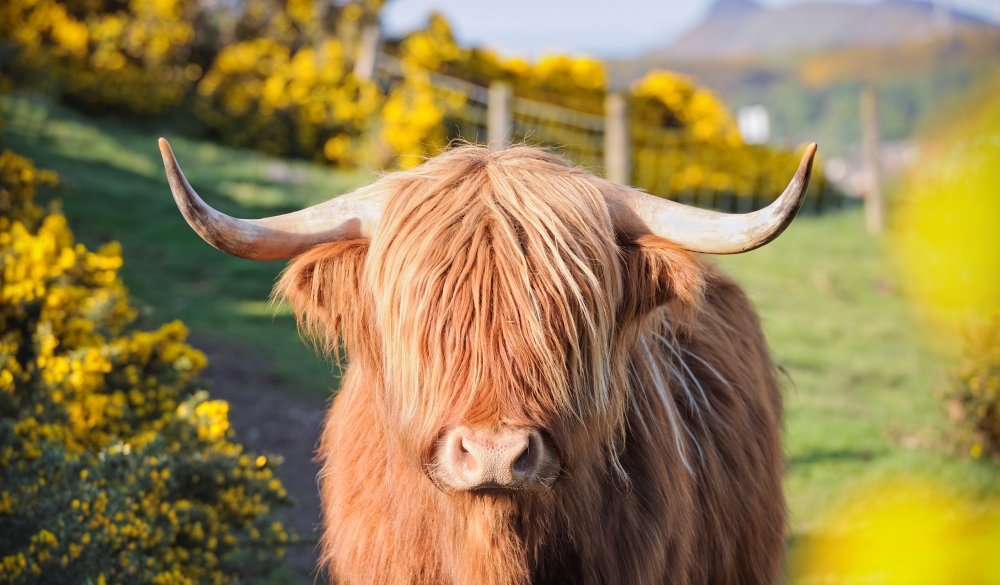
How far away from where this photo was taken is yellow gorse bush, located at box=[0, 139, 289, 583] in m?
3.04

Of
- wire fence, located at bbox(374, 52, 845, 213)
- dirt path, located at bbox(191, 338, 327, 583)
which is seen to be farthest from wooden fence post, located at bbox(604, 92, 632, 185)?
dirt path, located at bbox(191, 338, 327, 583)

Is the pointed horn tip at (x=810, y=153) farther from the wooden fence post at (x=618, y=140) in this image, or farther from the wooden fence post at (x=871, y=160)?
the wooden fence post at (x=871, y=160)

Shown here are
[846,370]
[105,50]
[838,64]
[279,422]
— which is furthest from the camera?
[838,64]

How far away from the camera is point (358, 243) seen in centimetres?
232

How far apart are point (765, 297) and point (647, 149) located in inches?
147

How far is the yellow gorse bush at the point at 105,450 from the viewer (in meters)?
3.04

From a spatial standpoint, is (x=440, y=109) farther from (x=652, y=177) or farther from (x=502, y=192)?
(x=502, y=192)

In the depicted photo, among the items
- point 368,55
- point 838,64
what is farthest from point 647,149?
point 838,64

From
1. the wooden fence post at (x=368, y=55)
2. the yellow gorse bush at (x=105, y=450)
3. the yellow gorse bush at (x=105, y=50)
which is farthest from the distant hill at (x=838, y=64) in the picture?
Result: the yellow gorse bush at (x=105, y=50)

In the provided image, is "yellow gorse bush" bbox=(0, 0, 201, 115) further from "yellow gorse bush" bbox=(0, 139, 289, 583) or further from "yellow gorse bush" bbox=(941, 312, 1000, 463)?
"yellow gorse bush" bbox=(941, 312, 1000, 463)

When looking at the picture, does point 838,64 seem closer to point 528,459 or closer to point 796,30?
point 796,30

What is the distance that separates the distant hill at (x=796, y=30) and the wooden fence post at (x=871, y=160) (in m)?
1.14

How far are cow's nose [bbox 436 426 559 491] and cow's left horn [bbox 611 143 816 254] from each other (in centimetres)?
66

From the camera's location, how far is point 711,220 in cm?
216
